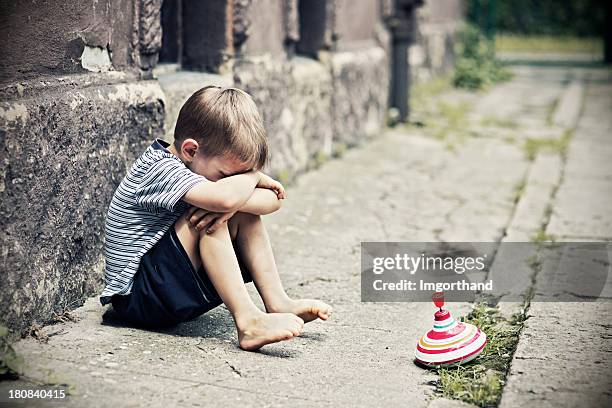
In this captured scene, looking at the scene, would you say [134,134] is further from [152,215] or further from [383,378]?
[383,378]

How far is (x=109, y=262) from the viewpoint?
2.51m

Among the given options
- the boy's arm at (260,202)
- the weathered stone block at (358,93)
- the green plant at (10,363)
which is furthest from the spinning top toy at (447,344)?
the weathered stone block at (358,93)

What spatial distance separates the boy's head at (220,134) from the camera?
241 cm

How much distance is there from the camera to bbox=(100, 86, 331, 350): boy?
2.37m

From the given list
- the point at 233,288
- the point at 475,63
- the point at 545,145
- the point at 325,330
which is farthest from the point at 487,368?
the point at 475,63

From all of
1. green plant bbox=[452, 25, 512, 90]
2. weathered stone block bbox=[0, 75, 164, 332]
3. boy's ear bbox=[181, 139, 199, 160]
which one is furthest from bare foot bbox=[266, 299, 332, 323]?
green plant bbox=[452, 25, 512, 90]

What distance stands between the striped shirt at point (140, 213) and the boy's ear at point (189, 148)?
32mm

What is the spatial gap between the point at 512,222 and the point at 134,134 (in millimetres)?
2035

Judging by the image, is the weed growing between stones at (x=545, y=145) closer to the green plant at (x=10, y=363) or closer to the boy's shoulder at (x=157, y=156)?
the boy's shoulder at (x=157, y=156)

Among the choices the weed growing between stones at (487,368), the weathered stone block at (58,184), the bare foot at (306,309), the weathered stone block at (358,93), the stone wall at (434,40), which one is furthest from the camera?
the stone wall at (434,40)

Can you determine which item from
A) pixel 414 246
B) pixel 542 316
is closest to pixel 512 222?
pixel 414 246

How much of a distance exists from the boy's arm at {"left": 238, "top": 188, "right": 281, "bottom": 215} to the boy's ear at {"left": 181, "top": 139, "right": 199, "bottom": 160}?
0.22 m

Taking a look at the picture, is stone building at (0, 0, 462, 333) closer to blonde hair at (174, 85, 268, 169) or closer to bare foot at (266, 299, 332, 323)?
blonde hair at (174, 85, 268, 169)

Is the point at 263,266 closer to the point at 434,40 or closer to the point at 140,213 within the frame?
the point at 140,213
